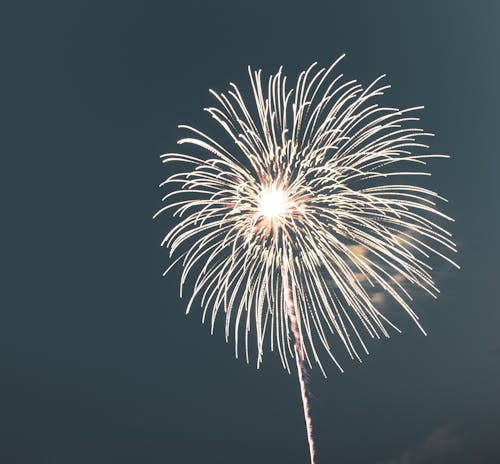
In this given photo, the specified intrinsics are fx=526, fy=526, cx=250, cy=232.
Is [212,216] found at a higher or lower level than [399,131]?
lower

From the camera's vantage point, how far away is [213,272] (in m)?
37.7

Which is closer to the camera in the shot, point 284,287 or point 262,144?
point 262,144

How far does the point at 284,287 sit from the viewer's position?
129 ft

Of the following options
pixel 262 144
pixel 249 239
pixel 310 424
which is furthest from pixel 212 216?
pixel 310 424

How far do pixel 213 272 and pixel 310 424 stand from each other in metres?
19.2

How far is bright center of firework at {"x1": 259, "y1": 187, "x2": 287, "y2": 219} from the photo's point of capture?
37094 mm

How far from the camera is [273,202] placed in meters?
37.3

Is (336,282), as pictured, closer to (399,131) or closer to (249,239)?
(249,239)

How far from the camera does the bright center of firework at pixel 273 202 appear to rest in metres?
37.1

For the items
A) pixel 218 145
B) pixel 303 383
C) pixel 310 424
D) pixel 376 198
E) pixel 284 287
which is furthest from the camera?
pixel 310 424

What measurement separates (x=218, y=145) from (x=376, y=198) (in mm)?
11020

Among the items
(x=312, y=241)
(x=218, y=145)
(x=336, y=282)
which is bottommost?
(x=336, y=282)

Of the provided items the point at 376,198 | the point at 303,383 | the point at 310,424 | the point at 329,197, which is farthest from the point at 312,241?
the point at 310,424

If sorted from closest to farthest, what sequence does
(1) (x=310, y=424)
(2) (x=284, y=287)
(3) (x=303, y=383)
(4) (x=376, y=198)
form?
(4) (x=376, y=198), (2) (x=284, y=287), (3) (x=303, y=383), (1) (x=310, y=424)
